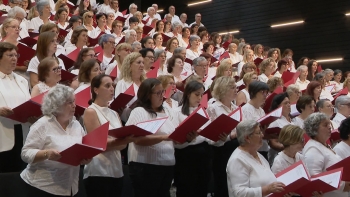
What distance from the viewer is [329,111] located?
5160mm

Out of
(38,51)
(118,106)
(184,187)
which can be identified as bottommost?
(184,187)

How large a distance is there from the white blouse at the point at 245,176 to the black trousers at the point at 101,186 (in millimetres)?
751

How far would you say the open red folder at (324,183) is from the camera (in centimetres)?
318

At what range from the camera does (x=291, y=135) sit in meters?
3.79

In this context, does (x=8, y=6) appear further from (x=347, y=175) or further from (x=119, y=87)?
(x=347, y=175)

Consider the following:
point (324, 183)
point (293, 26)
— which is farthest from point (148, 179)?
point (293, 26)

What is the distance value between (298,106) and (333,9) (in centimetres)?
673

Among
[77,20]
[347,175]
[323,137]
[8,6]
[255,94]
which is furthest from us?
[8,6]

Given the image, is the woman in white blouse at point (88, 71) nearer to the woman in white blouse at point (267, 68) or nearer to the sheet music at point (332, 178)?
the sheet music at point (332, 178)

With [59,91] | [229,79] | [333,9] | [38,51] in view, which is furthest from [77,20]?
[333,9]

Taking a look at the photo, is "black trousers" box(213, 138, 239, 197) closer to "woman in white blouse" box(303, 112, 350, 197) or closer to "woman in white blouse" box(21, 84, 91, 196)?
"woman in white blouse" box(303, 112, 350, 197)

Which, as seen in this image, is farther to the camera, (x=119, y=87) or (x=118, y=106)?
(x=119, y=87)

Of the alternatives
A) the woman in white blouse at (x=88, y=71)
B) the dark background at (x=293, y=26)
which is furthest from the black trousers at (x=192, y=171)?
the dark background at (x=293, y=26)

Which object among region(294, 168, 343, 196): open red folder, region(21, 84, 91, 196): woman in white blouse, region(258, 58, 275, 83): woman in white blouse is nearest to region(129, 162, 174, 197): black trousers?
region(21, 84, 91, 196): woman in white blouse
